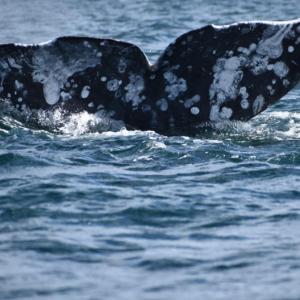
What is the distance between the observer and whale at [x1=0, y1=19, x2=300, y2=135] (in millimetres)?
9508

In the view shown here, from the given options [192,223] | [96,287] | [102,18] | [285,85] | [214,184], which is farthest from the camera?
[102,18]

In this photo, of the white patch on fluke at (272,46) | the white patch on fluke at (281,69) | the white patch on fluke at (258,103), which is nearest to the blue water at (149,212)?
the white patch on fluke at (258,103)

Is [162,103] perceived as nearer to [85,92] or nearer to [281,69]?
[85,92]

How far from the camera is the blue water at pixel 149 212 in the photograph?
6.64m

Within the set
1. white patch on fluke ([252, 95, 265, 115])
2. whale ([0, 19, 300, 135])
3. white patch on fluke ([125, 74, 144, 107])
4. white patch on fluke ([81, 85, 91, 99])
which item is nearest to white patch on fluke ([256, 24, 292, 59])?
whale ([0, 19, 300, 135])

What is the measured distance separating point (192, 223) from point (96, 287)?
1.51m

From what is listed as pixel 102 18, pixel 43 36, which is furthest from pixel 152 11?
pixel 43 36

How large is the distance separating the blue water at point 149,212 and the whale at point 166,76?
0.25m

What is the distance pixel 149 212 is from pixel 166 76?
202cm

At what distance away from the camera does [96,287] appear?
21.4 feet

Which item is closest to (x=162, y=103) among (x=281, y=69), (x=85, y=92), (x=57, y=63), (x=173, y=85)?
(x=173, y=85)

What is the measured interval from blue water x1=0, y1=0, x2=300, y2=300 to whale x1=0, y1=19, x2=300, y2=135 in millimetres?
253

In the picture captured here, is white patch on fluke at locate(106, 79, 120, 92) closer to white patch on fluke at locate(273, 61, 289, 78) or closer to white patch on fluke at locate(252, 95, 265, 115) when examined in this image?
white patch on fluke at locate(252, 95, 265, 115)

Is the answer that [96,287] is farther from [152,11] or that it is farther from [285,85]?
[152,11]
